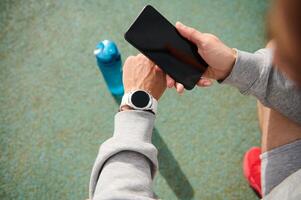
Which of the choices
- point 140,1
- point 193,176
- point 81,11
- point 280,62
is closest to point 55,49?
point 81,11

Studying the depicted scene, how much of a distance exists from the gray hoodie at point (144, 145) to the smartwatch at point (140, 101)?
0.02m

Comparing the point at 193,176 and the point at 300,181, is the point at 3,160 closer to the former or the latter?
the point at 193,176

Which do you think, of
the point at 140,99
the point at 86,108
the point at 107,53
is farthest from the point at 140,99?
the point at 86,108

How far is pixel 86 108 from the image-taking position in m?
1.35

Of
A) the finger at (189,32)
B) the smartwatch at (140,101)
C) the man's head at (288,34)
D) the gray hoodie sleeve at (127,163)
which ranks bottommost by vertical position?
the gray hoodie sleeve at (127,163)

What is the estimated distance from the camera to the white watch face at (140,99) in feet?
2.60

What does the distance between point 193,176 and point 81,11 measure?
0.83m

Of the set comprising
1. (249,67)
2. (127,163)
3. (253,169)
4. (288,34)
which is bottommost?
(253,169)

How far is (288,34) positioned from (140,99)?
1.47ft

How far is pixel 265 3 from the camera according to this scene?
151 cm

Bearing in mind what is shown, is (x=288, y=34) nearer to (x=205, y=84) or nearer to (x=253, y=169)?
(x=205, y=84)

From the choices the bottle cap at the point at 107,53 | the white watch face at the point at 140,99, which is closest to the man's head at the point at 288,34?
the white watch face at the point at 140,99

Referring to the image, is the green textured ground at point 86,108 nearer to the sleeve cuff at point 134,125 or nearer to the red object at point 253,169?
the red object at point 253,169

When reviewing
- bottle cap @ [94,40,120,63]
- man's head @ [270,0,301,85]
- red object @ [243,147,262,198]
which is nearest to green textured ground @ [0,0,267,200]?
red object @ [243,147,262,198]
